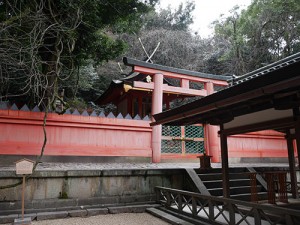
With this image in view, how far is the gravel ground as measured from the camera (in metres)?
5.55

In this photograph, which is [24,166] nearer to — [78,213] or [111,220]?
[78,213]

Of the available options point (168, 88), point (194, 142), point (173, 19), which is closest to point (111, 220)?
point (194, 142)

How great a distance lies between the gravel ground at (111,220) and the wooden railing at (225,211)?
27.4 inches

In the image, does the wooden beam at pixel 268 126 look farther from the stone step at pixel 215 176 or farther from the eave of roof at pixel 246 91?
the stone step at pixel 215 176

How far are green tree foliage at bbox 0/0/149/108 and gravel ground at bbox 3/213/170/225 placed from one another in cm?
321

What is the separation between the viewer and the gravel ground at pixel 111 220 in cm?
555

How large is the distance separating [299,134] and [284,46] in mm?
17255

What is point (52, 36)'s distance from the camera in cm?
903

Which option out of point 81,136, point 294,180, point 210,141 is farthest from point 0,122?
point 294,180

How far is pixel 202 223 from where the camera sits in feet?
17.0

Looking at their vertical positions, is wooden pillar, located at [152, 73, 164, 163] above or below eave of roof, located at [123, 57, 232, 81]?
below

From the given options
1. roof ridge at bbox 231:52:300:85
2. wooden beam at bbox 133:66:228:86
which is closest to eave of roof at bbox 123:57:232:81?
wooden beam at bbox 133:66:228:86

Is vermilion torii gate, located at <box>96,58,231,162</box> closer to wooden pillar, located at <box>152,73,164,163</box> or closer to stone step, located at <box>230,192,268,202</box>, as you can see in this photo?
wooden pillar, located at <box>152,73,164,163</box>

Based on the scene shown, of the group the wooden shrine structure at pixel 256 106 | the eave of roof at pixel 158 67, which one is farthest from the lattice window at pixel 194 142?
the wooden shrine structure at pixel 256 106
